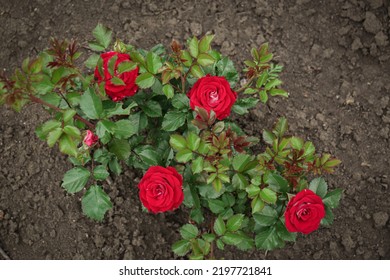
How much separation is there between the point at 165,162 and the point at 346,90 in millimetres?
937

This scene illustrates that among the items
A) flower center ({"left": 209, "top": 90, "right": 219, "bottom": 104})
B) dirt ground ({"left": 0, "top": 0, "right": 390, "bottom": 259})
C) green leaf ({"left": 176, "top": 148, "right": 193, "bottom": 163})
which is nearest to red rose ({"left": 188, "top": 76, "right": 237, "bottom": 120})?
flower center ({"left": 209, "top": 90, "right": 219, "bottom": 104})

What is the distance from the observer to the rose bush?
47.7 inches

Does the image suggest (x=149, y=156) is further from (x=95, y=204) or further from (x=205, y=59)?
(x=205, y=59)

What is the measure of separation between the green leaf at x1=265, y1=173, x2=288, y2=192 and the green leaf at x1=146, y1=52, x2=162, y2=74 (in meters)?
0.47

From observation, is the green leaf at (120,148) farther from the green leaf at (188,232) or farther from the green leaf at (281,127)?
the green leaf at (281,127)

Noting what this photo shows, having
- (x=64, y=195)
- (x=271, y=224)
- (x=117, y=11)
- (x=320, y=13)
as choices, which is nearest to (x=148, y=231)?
(x=64, y=195)

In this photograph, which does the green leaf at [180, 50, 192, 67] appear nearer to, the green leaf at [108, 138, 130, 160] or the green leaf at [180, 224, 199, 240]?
the green leaf at [108, 138, 130, 160]

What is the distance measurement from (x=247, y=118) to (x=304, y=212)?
0.74 m

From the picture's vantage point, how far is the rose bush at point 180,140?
1.21 meters

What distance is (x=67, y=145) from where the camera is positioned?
117cm

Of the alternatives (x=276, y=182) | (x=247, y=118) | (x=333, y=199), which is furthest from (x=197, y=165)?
(x=247, y=118)

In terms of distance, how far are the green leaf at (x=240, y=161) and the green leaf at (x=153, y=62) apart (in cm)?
36

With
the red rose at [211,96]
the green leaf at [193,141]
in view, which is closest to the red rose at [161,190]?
the green leaf at [193,141]
